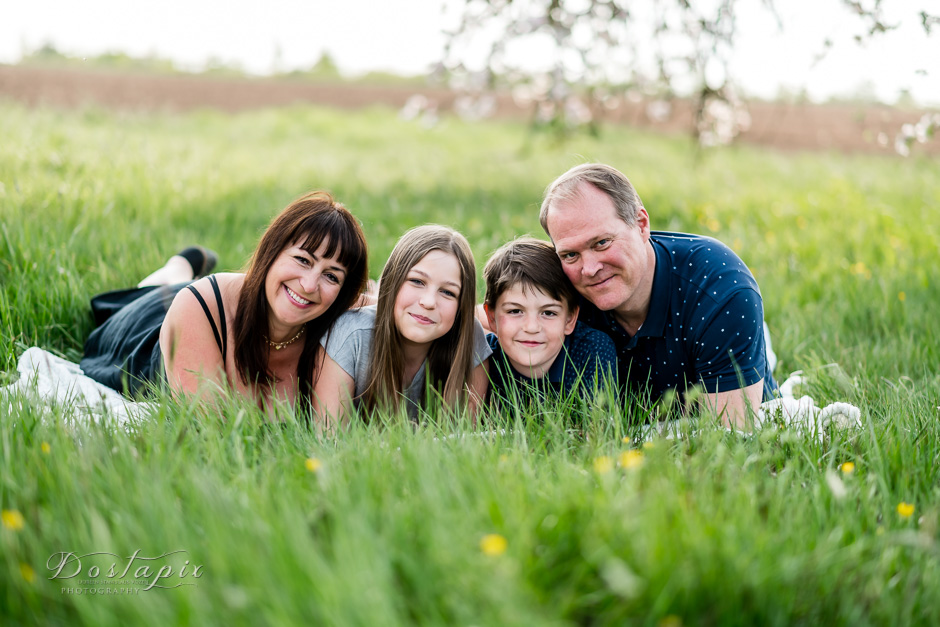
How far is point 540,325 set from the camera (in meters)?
3.14

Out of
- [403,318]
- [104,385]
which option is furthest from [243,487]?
[104,385]

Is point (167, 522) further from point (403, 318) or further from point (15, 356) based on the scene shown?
point (15, 356)

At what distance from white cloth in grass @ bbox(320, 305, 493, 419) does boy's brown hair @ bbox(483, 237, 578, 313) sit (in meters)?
0.23

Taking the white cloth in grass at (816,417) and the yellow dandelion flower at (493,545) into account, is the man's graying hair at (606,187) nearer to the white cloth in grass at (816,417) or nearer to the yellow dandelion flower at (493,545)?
the white cloth in grass at (816,417)

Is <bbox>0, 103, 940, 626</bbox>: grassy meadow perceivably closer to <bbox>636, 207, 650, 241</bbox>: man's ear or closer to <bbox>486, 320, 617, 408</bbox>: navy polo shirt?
<bbox>486, 320, 617, 408</bbox>: navy polo shirt

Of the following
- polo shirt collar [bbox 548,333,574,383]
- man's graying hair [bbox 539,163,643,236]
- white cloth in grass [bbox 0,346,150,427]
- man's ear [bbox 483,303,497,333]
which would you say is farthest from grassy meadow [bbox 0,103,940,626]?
man's ear [bbox 483,303,497,333]

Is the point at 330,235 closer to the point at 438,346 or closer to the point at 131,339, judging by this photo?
the point at 438,346

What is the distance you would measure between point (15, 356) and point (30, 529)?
2.04m

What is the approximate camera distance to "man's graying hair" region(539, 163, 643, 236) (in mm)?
3088

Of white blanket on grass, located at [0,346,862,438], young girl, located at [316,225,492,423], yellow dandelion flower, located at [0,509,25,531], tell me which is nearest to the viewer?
yellow dandelion flower, located at [0,509,25,531]

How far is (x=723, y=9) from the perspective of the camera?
17.0ft

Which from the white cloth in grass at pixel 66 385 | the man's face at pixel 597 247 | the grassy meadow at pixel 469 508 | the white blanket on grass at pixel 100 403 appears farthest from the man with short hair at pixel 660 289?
the white cloth in grass at pixel 66 385

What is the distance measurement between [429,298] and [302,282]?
22.8 inches

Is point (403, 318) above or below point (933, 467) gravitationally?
above
